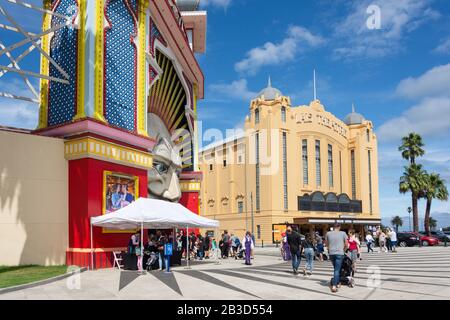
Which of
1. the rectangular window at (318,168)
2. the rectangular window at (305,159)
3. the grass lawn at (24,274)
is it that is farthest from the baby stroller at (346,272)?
the rectangular window at (318,168)

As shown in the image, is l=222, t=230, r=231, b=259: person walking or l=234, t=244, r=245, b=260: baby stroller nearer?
l=234, t=244, r=245, b=260: baby stroller

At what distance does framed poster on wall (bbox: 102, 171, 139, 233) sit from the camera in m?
19.0

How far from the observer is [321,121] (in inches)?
2453

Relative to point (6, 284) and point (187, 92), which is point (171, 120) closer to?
point (187, 92)

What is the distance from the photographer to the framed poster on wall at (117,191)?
19.0 metres

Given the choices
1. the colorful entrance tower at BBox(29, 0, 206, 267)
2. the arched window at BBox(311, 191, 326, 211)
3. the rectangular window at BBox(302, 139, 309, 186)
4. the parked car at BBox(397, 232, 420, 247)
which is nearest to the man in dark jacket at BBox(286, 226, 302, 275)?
the colorful entrance tower at BBox(29, 0, 206, 267)

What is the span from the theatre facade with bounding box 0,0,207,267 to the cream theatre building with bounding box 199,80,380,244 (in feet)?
108

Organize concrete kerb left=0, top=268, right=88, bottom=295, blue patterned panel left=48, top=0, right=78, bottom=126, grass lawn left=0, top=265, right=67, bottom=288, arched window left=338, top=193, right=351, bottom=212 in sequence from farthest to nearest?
arched window left=338, top=193, right=351, bottom=212, blue patterned panel left=48, top=0, right=78, bottom=126, grass lawn left=0, top=265, right=67, bottom=288, concrete kerb left=0, top=268, right=88, bottom=295

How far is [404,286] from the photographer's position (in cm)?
1223

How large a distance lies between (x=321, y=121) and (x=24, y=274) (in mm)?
52347

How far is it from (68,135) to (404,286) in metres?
13.4

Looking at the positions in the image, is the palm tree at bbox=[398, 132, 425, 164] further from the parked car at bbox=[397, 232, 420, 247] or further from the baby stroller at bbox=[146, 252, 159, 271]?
the baby stroller at bbox=[146, 252, 159, 271]

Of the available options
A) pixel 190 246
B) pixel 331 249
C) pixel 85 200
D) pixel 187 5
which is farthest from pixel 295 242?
pixel 187 5

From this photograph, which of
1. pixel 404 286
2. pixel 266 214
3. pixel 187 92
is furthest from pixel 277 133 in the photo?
pixel 404 286
